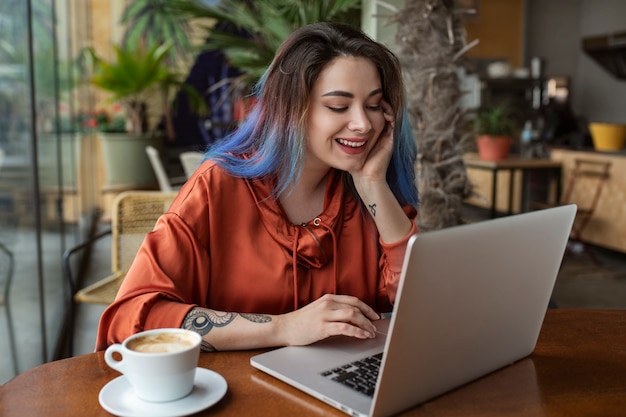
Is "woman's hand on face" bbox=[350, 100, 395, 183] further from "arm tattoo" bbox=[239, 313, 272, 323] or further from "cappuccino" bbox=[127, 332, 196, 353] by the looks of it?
"cappuccino" bbox=[127, 332, 196, 353]

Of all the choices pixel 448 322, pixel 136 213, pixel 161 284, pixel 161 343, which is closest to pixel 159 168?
pixel 136 213

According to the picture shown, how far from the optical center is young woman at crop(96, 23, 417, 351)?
139 cm

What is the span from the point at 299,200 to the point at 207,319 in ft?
1.44

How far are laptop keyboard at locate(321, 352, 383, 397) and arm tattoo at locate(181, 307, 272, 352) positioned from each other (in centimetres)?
20

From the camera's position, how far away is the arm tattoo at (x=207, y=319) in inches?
46.9

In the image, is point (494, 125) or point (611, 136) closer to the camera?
point (494, 125)

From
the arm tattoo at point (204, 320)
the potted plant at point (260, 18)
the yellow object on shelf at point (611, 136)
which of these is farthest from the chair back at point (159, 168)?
the yellow object on shelf at point (611, 136)

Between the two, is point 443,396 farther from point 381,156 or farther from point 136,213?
point 136,213

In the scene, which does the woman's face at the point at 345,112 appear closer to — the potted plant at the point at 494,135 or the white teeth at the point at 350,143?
the white teeth at the point at 350,143

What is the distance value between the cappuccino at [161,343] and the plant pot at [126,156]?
473cm

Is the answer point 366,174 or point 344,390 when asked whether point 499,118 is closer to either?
point 366,174

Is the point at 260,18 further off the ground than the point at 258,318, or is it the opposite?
the point at 260,18

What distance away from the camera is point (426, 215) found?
3205 millimetres

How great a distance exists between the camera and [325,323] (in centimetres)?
115
